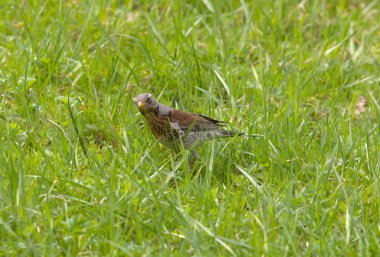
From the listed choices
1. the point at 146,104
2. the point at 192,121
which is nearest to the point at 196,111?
the point at 192,121

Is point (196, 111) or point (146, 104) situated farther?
point (196, 111)

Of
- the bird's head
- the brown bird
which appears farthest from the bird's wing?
the bird's head

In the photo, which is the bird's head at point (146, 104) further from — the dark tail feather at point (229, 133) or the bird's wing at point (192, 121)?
the dark tail feather at point (229, 133)

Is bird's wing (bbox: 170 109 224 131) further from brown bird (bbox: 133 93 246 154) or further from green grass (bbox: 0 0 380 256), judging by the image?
green grass (bbox: 0 0 380 256)

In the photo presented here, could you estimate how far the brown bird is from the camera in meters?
5.75

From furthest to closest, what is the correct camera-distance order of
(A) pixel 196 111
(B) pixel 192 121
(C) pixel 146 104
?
1. (A) pixel 196 111
2. (B) pixel 192 121
3. (C) pixel 146 104

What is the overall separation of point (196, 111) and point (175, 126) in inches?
31.2

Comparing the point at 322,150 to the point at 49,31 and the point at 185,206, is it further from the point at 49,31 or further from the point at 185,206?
the point at 49,31

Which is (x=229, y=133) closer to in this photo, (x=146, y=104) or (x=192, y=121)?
(x=192, y=121)

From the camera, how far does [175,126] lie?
19.0ft

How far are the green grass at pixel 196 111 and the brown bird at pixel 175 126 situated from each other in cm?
11

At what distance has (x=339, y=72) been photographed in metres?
7.43

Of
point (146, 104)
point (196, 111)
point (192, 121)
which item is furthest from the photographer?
point (196, 111)

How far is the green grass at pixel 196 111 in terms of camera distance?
459cm
